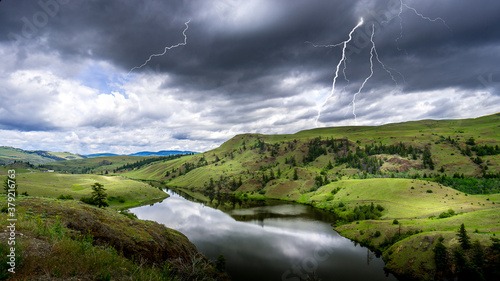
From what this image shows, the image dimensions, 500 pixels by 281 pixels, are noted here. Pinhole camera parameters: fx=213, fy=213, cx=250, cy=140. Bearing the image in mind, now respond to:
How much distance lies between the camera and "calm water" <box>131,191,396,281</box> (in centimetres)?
4156

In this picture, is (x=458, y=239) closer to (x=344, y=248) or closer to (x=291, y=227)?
(x=344, y=248)

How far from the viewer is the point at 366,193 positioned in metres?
99.5

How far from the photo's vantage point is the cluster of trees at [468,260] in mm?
32750

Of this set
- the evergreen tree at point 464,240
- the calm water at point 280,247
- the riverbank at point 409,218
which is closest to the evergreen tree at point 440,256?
the riverbank at point 409,218

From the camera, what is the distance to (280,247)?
53781 mm

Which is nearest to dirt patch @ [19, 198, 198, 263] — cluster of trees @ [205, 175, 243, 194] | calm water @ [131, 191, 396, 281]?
calm water @ [131, 191, 396, 281]

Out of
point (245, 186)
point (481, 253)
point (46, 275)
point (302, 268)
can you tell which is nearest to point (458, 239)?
point (481, 253)

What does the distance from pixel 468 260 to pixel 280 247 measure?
113 ft

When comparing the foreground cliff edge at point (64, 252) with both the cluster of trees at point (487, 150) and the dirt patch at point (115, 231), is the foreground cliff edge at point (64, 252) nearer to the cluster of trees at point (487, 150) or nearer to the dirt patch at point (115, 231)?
the dirt patch at point (115, 231)

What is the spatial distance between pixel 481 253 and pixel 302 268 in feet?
95.6

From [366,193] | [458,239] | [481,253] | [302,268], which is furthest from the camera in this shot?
[366,193]

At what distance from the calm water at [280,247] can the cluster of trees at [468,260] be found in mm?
9231

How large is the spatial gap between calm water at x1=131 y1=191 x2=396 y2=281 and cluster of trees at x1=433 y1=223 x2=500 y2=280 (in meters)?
9.23

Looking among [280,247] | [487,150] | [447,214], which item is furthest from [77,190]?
[487,150]
